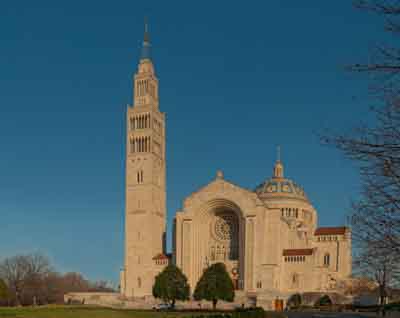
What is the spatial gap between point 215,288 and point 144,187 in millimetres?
28972

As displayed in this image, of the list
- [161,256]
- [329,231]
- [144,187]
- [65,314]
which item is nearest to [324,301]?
[329,231]

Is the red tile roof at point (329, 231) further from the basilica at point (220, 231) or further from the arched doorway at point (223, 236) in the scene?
the arched doorway at point (223, 236)

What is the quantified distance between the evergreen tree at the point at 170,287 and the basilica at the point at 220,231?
1019 cm

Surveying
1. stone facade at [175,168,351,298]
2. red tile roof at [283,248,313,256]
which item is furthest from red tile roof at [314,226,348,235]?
red tile roof at [283,248,313,256]

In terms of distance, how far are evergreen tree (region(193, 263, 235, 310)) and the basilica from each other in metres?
8.62

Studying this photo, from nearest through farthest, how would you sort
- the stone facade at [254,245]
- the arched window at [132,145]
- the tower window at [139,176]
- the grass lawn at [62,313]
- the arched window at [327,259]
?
1. the grass lawn at [62,313]
2. the stone facade at [254,245]
3. the arched window at [327,259]
4. the tower window at [139,176]
5. the arched window at [132,145]

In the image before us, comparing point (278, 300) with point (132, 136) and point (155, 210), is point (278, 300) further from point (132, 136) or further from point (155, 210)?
point (132, 136)

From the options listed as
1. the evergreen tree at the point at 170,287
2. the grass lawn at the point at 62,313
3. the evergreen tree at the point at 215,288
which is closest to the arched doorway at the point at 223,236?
the evergreen tree at the point at 170,287

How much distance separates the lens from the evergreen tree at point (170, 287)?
216 feet

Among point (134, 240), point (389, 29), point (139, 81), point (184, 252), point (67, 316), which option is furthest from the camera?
point (139, 81)

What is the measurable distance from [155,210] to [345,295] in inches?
1298

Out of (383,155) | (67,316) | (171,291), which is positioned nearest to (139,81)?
(171,291)

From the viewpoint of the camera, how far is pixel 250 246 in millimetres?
75500

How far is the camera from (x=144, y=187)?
86750 mm
